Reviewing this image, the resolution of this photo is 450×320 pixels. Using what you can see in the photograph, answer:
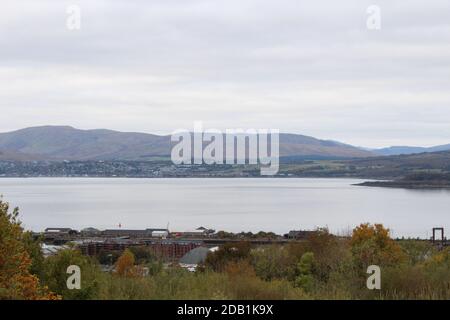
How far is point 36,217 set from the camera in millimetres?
76812

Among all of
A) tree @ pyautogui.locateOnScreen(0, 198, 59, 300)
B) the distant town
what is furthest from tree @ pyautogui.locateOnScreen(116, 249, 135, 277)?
the distant town

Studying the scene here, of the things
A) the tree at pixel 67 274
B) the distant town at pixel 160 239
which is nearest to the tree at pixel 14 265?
the tree at pixel 67 274

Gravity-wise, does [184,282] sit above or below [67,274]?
above

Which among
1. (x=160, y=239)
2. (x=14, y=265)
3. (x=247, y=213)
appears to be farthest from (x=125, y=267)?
(x=247, y=213)

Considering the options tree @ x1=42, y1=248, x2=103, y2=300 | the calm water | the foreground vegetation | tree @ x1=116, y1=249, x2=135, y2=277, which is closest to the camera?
the foreground vegetation

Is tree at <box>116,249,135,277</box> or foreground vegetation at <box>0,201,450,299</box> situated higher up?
foreground vegetation at <box>0,201,450,299</box>

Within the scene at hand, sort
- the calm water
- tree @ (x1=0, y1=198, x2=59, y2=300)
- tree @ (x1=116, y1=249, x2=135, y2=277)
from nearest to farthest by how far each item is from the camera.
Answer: tree @ (x1=0, y1=198, x2=59, y2=300)
tree @ (x1=116, y1=249, x2=135, y2=277)
the calm water

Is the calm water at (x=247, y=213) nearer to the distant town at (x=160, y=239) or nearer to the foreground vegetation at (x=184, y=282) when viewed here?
the distant town at (x=160, y=239)

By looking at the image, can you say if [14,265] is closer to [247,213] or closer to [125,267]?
[125,267]

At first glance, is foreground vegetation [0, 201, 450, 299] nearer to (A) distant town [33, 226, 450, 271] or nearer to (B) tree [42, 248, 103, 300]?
(B) tree [42, 248, 103, 300]
